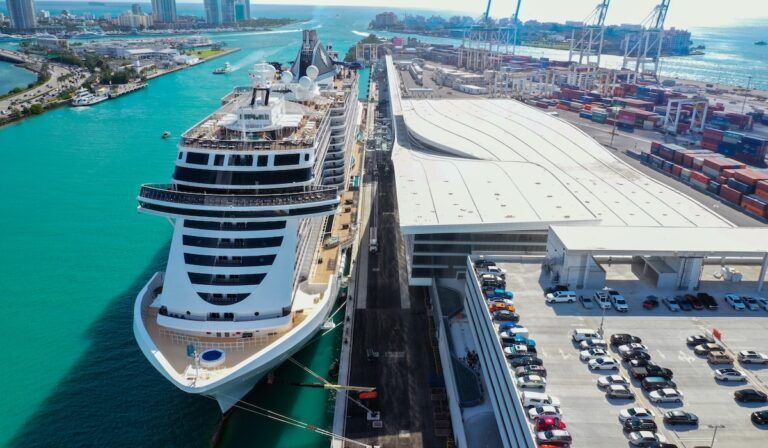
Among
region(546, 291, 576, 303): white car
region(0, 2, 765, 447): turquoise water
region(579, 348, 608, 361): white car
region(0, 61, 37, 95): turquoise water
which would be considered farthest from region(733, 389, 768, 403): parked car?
region(0, 61, 37, 95): turquoise water

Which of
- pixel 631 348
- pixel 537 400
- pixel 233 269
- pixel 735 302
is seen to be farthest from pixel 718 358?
pixel 233 269

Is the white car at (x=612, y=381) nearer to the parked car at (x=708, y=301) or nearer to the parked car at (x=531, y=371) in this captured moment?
the parked car at (x=531, y=371)

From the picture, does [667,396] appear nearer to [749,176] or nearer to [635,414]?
[635,414]

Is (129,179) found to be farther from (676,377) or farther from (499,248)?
(676,377)

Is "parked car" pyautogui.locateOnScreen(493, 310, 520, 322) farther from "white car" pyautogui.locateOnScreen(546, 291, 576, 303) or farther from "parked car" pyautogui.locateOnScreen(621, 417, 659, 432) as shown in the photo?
"parked car" pyautogui.locateOnScreen(621, 417, 659, 432)

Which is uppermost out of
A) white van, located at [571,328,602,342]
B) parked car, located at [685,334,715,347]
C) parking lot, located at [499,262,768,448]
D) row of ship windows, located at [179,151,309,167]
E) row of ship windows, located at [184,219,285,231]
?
row of ship windows, located at [179,151,309,167]

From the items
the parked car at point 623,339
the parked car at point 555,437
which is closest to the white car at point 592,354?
the parked car at point 623,339
